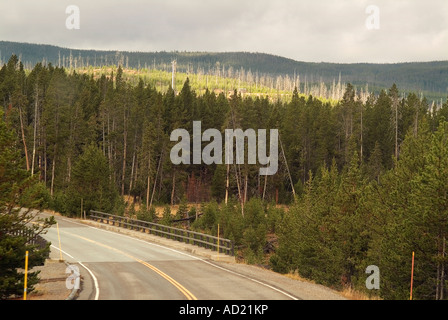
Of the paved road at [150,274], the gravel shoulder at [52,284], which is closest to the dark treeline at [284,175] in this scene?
the gravel shoulder at [52,284]

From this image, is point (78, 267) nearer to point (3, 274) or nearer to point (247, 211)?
point (3, 274)

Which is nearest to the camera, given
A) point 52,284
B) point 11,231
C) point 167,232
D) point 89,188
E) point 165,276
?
point 11,231

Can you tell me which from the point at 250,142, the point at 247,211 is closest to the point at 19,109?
the point at 250,142

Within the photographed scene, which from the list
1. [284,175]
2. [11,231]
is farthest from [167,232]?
[284,175]

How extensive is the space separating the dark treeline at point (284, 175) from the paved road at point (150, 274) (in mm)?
5806

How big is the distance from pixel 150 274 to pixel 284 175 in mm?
56400

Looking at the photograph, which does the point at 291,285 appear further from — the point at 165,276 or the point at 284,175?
the point at 284,175

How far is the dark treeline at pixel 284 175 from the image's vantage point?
85.5 ft

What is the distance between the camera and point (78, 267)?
24.5 metres

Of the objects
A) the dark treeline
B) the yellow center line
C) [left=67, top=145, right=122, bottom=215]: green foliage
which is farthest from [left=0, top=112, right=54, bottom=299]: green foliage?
[left=67, top=145, right=122, bottom=215]: green foliage

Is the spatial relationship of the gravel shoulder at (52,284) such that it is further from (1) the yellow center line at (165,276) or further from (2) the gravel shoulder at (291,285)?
(2) the gravel shoulder at (291,285)

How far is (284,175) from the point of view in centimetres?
7681

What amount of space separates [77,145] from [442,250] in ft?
213

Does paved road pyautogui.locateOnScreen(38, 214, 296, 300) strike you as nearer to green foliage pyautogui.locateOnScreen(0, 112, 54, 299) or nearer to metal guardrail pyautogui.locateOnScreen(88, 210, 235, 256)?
metal guardrail pyautogui.locateOnScreen(88, 210, 235, 256)
